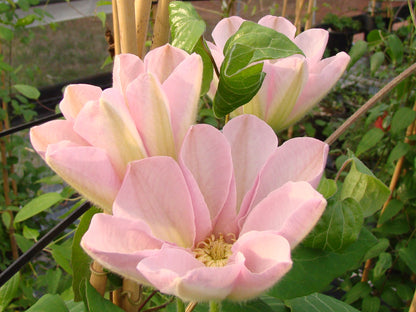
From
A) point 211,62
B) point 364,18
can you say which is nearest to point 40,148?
point 211,62

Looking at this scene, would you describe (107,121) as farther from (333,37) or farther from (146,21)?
(333,37)

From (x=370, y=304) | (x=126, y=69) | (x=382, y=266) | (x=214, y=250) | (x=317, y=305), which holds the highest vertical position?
(x=126, y=69)

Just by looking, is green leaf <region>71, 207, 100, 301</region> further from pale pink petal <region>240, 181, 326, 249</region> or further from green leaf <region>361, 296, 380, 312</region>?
green leaf <region>361, 296, 380, 312</region>

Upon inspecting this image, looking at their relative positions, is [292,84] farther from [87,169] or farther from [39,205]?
[39,205]

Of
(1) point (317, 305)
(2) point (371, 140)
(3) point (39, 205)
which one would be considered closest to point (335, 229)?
(1) point (317, 305)

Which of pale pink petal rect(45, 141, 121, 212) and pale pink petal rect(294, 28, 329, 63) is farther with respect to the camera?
pale pink petal rect(294, 28, 329, 63)

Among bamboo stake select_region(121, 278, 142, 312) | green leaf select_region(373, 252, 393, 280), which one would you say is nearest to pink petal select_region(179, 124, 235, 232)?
bamboo stake select_region(121, 278, 142, 312)
